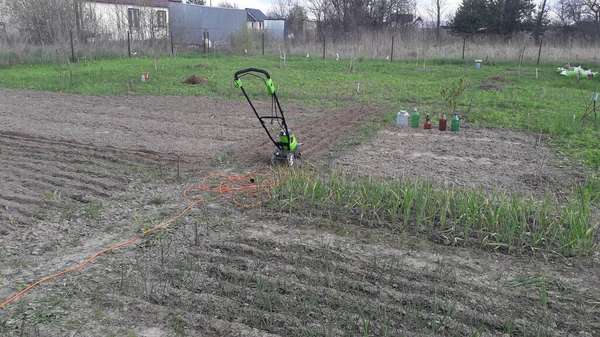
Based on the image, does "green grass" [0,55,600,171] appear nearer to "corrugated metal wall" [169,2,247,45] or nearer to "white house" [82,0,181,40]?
"white house" [82,0,181,40]

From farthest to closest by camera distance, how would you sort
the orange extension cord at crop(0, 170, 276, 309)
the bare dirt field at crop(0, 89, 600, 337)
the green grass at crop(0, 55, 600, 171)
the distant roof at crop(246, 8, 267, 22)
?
the distant roof at crop(246, 8, 267, 22)
the green grass at crop(0, 55, 600, 171)
the orange extension cord at crop(0, 170, 276, 309)
the bare dirt field at crop(0, 89, 600, 337)

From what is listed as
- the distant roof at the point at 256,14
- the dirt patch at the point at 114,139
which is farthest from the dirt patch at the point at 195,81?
the distant roof at the point at 256,14

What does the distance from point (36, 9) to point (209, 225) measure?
22.6 m

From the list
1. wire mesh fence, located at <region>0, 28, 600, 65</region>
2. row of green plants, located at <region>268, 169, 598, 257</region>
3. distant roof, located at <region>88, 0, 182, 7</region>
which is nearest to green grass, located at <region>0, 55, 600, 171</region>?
wire mesh fence, located at <region>0, 28, 600, 65</region>

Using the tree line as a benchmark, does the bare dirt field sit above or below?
below

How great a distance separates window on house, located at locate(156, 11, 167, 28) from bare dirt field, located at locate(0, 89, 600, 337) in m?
21.2

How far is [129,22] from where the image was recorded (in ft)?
85.3

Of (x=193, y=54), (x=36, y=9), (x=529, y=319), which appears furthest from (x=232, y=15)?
(x=529, y=319)

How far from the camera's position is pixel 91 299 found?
11.7 feet

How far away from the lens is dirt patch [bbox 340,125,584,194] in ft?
20.2

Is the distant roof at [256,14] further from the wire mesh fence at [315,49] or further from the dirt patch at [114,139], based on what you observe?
the dirt patch at [114,139]

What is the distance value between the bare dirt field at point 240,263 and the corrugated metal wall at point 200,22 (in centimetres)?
2229

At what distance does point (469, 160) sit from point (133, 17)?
24.6 meters

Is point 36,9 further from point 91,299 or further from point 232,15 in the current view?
point 91,299
